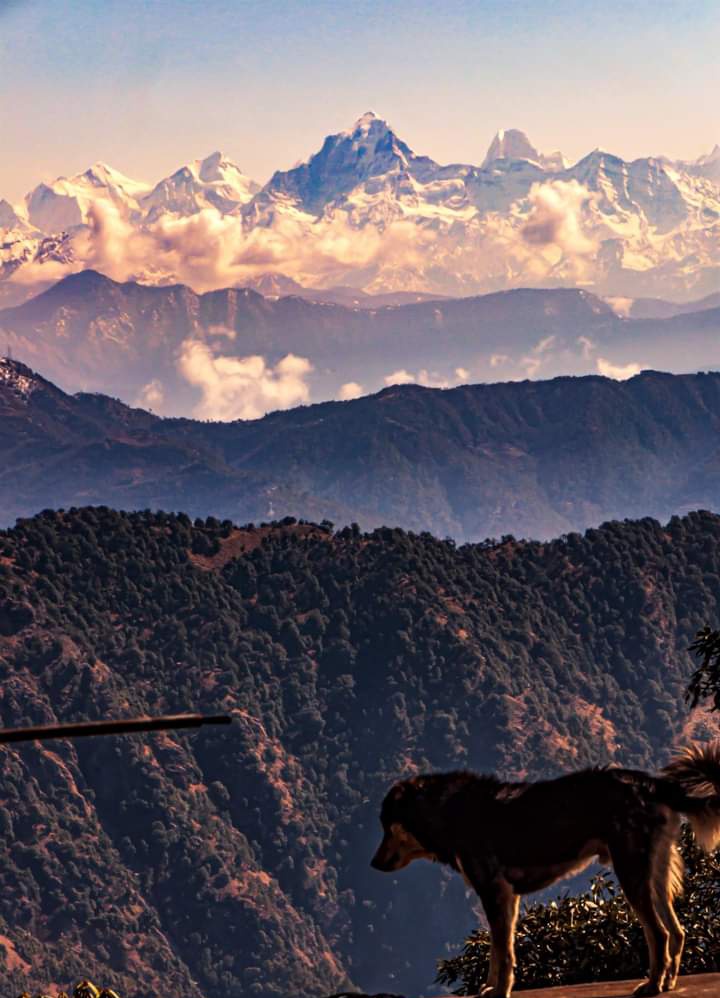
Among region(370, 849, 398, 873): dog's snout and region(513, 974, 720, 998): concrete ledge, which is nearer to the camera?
region(370, 849, 398, 873): dog's snout

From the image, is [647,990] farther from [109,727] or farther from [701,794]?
[109,727]

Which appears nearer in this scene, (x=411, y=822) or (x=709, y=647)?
(x=411, y=822)

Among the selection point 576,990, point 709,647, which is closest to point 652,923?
point 576,990

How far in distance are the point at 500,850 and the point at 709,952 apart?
8681 millimetres

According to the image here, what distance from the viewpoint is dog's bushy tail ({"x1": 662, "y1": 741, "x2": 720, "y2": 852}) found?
1867 centimetres

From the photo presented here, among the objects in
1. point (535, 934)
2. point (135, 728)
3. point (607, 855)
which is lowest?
point (535, 934)

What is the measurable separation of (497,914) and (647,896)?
1.65 m

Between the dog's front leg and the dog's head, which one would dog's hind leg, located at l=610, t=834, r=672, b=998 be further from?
the dog's head

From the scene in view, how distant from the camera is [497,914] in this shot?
18.1 metres

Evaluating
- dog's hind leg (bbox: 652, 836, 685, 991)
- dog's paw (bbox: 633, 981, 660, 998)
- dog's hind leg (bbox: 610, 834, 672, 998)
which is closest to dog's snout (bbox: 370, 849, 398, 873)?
dog's hind leg (bbox: 610, 834, 672, 998)

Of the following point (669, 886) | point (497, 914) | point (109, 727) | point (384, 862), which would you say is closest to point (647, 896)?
point (669, 886)

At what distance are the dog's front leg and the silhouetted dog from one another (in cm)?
1

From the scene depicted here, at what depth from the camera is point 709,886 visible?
1170 inches

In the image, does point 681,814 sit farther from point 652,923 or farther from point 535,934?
point 535,934
